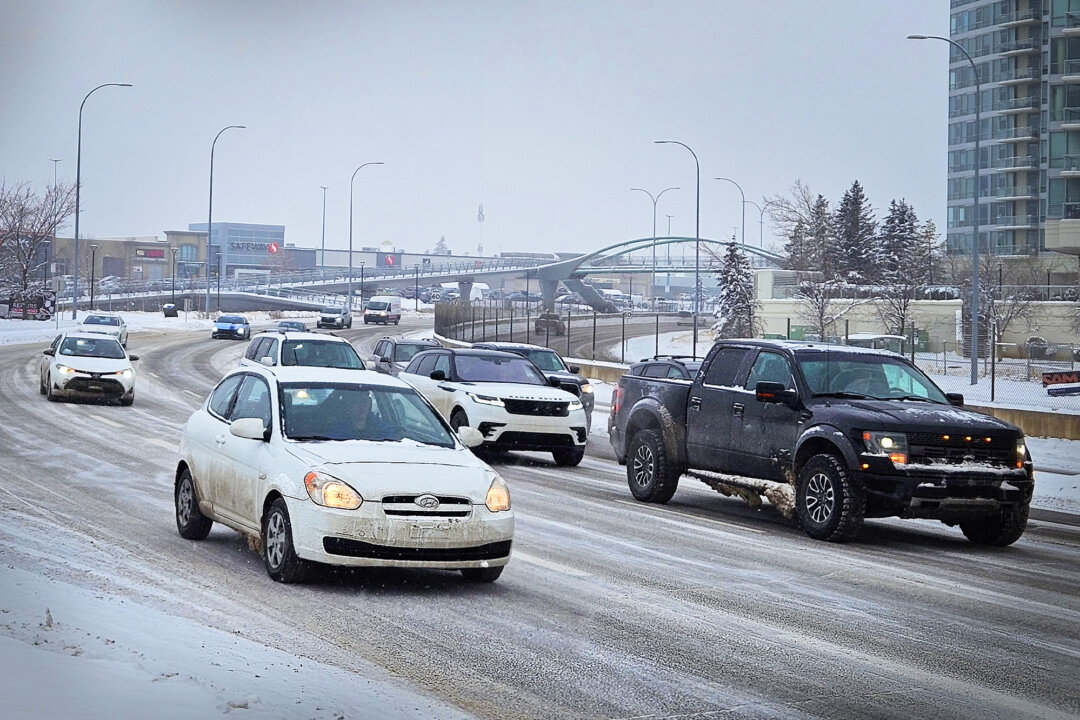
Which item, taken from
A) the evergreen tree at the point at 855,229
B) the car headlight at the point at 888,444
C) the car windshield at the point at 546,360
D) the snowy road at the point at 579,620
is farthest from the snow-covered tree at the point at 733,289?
the snowy road at the point at 579,620

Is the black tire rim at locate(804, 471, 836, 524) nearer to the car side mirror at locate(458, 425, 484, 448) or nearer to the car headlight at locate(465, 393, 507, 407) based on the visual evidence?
the car side mirror at locate(458, 425, 484, 448)

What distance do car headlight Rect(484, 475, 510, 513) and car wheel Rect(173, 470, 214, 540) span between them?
2.85 m

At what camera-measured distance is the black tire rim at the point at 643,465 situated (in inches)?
634

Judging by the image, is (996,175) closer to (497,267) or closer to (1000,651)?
(497,267)

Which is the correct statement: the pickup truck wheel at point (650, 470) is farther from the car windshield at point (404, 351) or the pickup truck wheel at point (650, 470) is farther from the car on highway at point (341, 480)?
the car windshield at point (404, 351)

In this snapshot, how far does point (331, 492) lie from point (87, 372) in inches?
791

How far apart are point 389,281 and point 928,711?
484 feet

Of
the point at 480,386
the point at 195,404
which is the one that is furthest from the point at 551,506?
the point at 195,404

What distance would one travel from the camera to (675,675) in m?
7.53

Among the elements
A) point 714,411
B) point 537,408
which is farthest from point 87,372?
point 714,411

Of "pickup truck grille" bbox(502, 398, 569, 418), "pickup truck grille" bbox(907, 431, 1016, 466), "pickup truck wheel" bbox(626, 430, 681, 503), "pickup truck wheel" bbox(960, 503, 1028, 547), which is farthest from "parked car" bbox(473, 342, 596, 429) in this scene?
"pickup truck grille" bbox(907, 431, 1016, 466)

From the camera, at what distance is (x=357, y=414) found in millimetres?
11180

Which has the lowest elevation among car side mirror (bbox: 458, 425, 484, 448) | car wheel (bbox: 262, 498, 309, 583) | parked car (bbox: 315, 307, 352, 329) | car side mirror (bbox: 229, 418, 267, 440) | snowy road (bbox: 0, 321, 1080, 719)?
Answer: snowy road (bbox: 0, 321, 1080, 719)

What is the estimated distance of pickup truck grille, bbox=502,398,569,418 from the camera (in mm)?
20266
